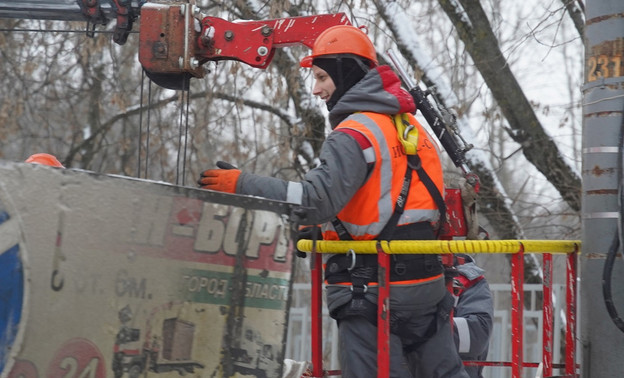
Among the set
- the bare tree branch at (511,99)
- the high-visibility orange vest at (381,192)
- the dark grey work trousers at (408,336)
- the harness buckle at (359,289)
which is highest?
the bare tree branch at (511,99)

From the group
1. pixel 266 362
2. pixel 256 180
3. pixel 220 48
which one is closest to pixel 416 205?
pixel 256 180

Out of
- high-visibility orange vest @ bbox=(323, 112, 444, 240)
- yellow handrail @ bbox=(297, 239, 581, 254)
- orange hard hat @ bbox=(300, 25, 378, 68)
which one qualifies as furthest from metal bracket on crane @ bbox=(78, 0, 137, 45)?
yellow handrail @ bbox=(297, 239, 581, 254)

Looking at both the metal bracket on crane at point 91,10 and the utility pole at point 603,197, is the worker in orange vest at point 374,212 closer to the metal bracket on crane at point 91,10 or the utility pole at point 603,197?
the utility pole at point 603,197

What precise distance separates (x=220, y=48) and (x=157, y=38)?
342 mm

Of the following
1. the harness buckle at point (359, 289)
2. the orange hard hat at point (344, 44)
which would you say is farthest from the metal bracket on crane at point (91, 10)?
the harness buckle at point (359, 289)

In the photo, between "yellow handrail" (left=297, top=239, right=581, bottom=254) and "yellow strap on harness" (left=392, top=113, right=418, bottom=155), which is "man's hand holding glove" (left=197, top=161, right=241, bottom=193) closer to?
"yellow handrail" (left=297, top=239, right=581, bottom=254)

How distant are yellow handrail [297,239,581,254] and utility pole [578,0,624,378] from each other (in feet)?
0.74

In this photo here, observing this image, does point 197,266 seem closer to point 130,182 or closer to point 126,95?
point 130,182

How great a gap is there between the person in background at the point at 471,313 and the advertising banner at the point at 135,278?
2588mm

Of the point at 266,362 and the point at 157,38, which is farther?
the point at 157,38

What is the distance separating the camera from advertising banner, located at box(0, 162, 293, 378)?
6.79ft

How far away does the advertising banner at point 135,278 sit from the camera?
2.07m

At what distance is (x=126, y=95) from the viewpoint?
38.7ft

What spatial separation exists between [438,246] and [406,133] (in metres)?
0.55
